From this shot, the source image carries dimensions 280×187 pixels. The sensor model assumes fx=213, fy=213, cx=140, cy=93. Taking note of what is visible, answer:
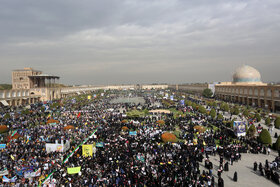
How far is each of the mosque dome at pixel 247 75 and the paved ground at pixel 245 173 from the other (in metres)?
45.5

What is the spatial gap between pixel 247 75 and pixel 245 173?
50089 mm

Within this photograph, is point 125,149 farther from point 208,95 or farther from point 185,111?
point 208,95

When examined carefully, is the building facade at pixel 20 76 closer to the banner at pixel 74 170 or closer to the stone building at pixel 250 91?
the stone building at pixel 250 91

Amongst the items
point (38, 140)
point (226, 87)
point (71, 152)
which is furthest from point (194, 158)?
point (226, 87)

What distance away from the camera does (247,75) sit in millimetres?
56281

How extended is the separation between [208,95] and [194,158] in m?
51.9

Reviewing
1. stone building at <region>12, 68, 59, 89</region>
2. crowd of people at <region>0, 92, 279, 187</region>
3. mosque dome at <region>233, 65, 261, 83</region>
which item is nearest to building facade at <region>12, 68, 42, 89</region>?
stone building at <region>12, 68, 59, 89</region>

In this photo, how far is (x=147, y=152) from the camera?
1448 cm

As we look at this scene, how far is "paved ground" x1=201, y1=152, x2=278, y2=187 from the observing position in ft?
36.9

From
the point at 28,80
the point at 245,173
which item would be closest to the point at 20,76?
the point at 28,80

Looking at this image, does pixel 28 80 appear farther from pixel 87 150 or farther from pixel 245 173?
pixel 245 173

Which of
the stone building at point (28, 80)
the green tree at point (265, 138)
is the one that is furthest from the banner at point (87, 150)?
the stone building at point (28, 80)

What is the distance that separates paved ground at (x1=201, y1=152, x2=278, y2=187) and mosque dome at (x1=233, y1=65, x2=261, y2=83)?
45.5 meters

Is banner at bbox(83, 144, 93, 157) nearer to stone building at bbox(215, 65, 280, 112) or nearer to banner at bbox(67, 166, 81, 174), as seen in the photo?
banner at bbox(67, 166, 81, 174)
